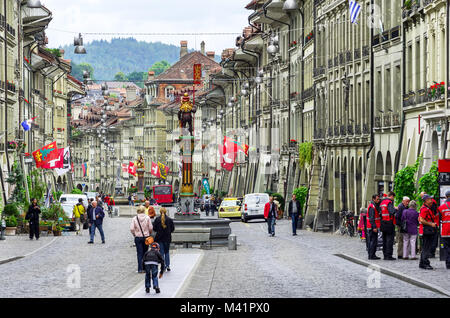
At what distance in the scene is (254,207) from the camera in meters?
67.9

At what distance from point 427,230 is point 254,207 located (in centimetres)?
4118

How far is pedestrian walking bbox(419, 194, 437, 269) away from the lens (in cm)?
2642

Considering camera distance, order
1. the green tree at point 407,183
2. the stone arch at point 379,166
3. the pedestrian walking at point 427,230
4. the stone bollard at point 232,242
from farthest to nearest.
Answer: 1. the stone arch at point 379,166
2. the stone bollard at point 232,242
3. the green tree at point 407,183
4. the pedestrian walking at point 427,230

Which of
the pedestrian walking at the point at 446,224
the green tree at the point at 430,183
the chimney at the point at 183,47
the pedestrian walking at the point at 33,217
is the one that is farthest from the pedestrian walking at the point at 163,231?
the chimney at the point at 183,47

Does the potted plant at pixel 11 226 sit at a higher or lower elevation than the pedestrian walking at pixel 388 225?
lower

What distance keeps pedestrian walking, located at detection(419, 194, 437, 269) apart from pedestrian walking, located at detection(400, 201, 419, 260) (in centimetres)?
216

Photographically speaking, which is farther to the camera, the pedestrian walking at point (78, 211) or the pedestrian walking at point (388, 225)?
the pedestrian walking at point (78, 211)

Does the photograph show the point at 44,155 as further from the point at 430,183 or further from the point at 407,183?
the point at 430,183

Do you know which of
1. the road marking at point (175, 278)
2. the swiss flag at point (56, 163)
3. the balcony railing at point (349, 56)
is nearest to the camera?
the road marking at point (175, 278)

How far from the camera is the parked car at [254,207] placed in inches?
2667

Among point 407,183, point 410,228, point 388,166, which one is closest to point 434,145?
point 407,183

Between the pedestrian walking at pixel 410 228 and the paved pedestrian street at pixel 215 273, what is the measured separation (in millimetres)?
905

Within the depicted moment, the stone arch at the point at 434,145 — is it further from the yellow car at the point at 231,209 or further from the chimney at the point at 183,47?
the chimney at the point at 183,47
